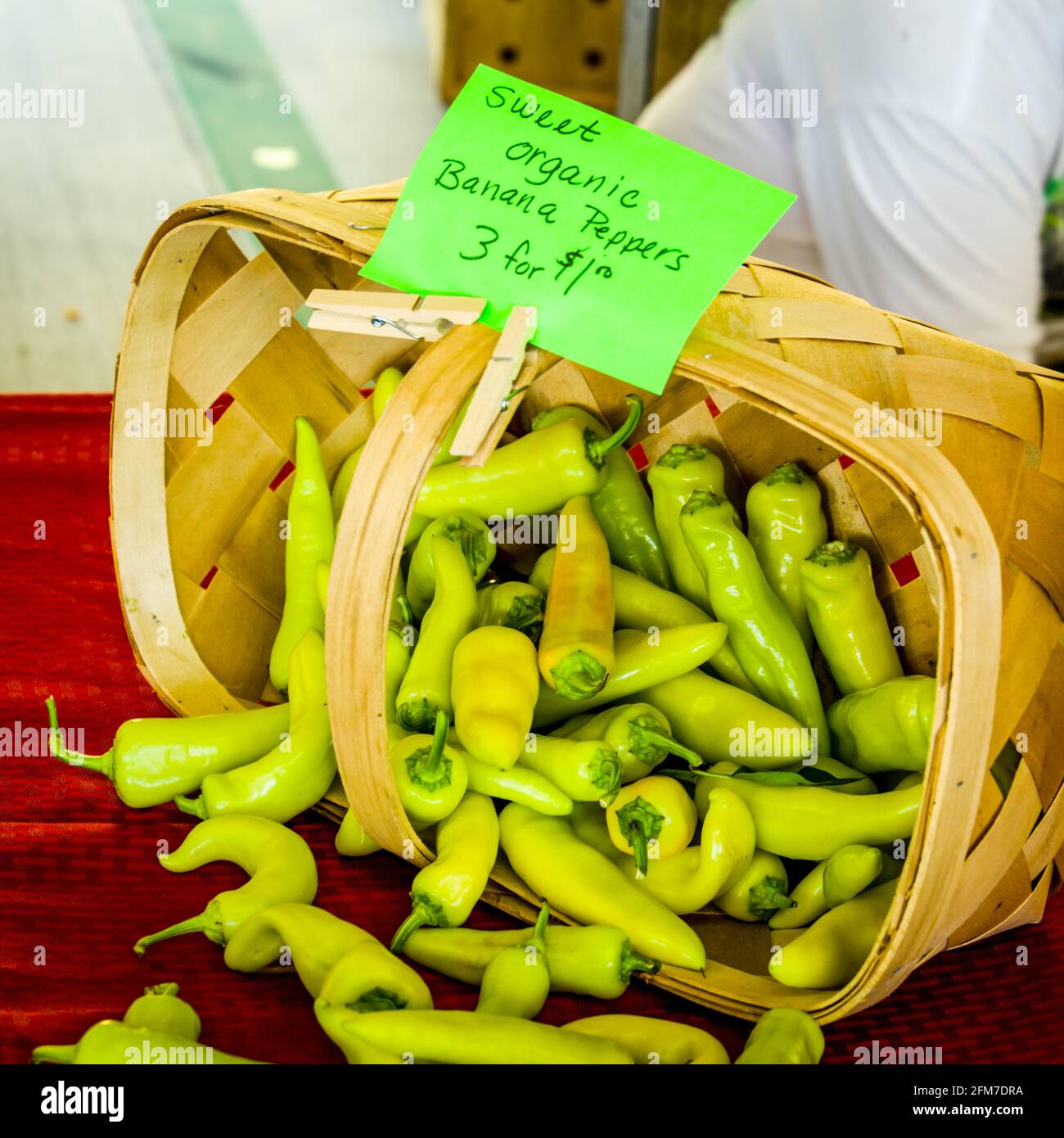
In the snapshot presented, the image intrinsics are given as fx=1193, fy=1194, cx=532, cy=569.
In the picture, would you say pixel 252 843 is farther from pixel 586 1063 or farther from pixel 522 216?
pixel 522 216

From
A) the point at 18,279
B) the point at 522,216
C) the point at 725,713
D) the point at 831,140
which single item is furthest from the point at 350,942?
the point at 18,279

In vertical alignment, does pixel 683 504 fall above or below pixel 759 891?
above

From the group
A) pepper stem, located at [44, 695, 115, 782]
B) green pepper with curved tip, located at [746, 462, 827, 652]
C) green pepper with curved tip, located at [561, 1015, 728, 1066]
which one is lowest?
green pepper with curved tip, located at [561, 1015, 728, 1066]

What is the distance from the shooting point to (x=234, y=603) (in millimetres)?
854

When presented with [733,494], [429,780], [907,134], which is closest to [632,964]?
[429,780]

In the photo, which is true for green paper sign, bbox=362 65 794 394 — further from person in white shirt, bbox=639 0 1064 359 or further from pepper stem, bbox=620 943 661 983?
person in white shirt, bbox=639 0 1064 359

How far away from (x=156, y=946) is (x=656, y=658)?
12.5 inches

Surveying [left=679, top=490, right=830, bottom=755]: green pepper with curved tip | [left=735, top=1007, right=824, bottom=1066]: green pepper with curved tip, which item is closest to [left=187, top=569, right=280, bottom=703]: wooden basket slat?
[left=679, top=490, right=830, bottom=755]: green pepper with curved tip

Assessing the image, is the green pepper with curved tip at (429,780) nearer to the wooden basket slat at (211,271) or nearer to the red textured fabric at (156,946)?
the red textured fabric at (156,946)

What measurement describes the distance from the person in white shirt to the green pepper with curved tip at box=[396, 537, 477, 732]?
963 mm

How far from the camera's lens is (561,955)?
59cm

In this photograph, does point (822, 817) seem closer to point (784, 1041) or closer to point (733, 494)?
point (784, 1041)

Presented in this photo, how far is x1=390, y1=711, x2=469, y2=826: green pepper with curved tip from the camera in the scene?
2.10ft

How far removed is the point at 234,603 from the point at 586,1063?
0.46 m
